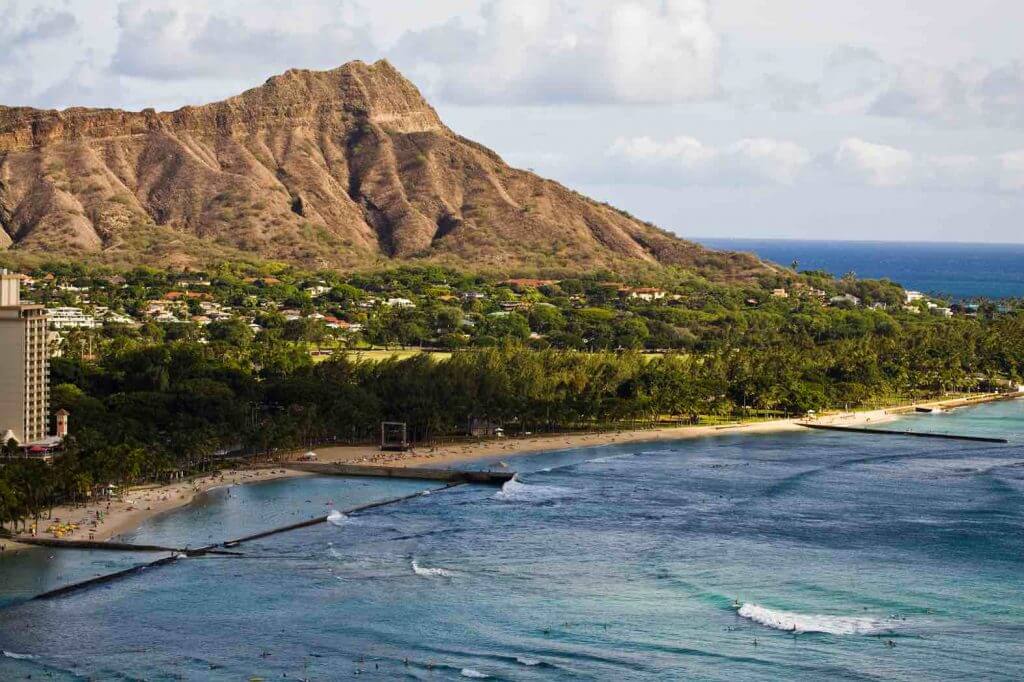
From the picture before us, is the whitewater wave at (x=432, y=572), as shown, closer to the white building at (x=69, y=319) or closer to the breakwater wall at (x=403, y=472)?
the breakwater wall at (x=403, y=472)

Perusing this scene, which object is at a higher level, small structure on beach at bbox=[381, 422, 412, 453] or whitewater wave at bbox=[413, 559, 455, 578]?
small structure on beach at bbox=[381, 422, 412, 453]

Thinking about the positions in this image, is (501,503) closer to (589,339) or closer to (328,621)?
(328,621)

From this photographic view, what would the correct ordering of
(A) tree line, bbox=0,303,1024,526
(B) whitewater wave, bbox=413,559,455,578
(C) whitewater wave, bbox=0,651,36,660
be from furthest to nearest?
(A) tree line, bbox=0,303,1024,526
(B) whitewater wave, bbox=413,559,455,578
(C) whitewater wave, bbox=0,651,36,660

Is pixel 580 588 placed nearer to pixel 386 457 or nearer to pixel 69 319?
pixel 386 457

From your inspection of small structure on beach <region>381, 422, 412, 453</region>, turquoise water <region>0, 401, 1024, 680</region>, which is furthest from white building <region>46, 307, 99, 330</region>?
turquoise water <region>0, 401, 1024, 680</region>

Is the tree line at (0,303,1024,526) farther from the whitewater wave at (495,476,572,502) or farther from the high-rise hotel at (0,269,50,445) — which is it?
the whitewater wave at (495,476,572,502)

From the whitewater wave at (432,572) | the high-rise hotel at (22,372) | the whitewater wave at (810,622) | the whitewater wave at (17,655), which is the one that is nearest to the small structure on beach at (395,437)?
the high-rise hotel at (22,372)

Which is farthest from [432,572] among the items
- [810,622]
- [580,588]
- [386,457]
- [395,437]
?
[395,437]
